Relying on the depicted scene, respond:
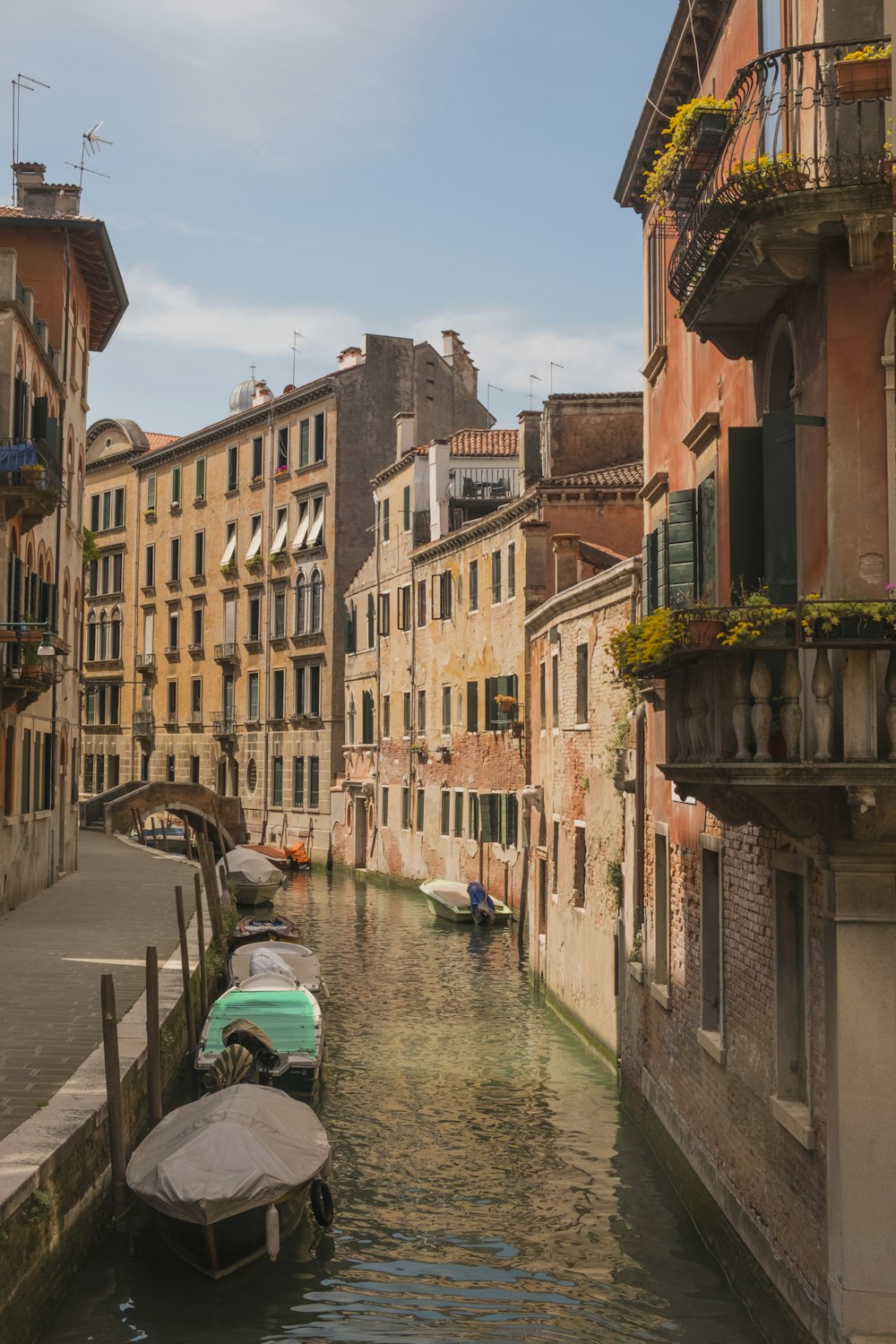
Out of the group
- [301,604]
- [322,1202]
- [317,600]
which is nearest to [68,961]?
[322,1202]

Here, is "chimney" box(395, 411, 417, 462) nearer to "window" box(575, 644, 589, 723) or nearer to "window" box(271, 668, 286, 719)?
"window" box(271, 668, 286, 719)

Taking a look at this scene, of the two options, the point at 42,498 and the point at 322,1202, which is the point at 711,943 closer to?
the point at 322,1202

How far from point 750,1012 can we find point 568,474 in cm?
2415

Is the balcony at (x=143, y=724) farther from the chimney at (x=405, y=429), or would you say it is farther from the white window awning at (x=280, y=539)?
the chimney at (x=405, y=429)

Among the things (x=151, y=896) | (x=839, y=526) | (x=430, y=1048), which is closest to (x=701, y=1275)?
(x=839, y=526)

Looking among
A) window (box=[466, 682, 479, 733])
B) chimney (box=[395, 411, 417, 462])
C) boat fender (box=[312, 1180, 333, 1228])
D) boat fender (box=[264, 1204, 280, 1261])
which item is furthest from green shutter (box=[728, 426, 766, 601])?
chimney (box=[395, 411, 417, 462])

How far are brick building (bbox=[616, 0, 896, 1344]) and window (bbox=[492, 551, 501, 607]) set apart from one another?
24221 millimetres

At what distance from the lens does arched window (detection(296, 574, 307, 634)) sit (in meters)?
51.7

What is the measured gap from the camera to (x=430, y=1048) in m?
20.0

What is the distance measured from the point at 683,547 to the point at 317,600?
39.6m

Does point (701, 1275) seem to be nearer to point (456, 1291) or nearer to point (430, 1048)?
point (456, 1291)

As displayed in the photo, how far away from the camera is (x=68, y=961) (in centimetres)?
1873

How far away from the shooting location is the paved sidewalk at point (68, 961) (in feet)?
40.9

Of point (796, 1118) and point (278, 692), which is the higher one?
point (278, 692)
